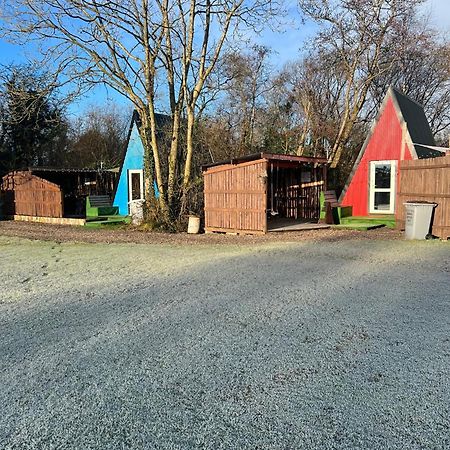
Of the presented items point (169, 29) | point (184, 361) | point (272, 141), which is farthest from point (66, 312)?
point (272, 141)

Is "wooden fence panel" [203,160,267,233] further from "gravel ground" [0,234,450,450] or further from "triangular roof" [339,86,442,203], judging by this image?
"gravel ground" [0,234,450,450]

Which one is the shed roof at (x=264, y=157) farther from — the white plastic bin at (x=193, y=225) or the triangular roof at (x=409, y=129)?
the triangular roof at (x=409, y=129)

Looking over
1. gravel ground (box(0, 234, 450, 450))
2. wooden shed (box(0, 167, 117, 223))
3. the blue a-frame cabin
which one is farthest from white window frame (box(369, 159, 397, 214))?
wooden shed (box(0, 167, 117, 223))

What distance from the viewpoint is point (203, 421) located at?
2377 mm

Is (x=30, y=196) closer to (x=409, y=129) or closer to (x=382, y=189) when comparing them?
(x=382, y=189)

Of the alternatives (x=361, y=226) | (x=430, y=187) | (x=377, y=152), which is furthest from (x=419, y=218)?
(x=377, y=152)

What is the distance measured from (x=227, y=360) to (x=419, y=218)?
26.8ft

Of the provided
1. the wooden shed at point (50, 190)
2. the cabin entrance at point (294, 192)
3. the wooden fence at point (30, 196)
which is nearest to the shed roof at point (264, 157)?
the cabin entrance at point (294, 192)

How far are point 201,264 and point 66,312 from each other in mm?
3097

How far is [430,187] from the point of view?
395 inches

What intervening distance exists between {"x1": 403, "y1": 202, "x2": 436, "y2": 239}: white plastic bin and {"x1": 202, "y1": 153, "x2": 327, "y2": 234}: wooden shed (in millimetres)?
3392

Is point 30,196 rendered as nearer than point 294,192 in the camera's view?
No

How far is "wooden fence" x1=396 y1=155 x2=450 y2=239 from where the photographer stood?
9609 mm

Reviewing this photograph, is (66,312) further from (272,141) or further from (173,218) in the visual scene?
(272,141)
